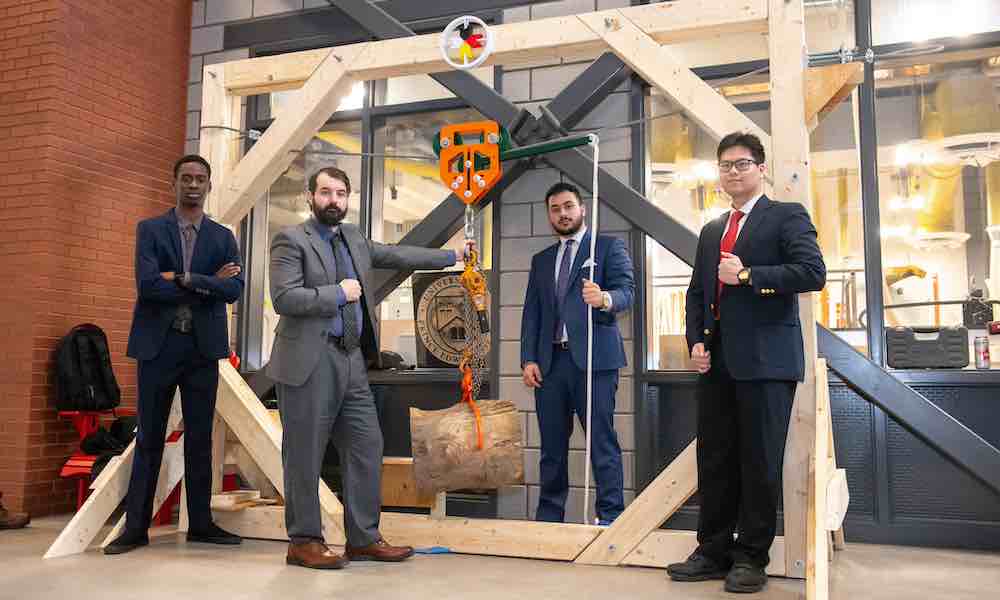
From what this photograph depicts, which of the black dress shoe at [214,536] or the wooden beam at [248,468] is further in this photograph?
the wooden beam at [248,468]

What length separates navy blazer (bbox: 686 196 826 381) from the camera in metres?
3.00

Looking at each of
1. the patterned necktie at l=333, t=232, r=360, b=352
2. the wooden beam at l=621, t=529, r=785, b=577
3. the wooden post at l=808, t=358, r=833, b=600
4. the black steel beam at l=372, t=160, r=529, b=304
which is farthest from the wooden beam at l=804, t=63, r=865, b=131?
the patterned necktie at l=333, t=232, r=360, b=352

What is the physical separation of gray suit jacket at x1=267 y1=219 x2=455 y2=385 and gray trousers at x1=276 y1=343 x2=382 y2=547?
66mm

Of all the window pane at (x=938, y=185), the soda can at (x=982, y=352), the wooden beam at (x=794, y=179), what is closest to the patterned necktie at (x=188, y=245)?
the wooden beam at (x=794, y=179)

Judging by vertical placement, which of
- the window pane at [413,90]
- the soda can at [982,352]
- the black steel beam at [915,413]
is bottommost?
the black steel beam at [915,413]

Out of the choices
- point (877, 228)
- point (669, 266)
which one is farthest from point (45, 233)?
point (877, 228)

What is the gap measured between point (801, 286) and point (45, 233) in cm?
423

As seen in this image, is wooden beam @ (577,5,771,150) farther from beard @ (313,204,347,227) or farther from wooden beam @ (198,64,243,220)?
wooden beam @ (198,64,243,220)

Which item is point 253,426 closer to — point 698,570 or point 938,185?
point 698,570

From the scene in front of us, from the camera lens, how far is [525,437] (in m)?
4.64

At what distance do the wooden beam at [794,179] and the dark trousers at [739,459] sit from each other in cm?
15

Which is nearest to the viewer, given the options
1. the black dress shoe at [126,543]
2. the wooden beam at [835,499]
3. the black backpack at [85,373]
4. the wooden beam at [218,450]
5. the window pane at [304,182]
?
the wooden beam at [835,499]

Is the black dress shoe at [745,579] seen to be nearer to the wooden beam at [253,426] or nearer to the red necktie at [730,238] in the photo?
the red necktie at [730,238]

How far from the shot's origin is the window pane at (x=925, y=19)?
439 centimetres
